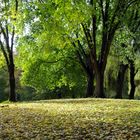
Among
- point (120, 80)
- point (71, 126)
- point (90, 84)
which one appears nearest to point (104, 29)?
point (90, 84)

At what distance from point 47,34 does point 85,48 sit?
40.0ft

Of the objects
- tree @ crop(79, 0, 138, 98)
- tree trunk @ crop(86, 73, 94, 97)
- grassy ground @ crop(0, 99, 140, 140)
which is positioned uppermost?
tree @ crop(79, 0, 138, 98)

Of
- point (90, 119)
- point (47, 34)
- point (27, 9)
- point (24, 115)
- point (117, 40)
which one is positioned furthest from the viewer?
point (117, 40)

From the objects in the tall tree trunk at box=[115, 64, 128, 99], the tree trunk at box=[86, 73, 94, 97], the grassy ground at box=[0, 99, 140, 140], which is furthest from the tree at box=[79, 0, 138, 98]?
the grassy ground at box=[0, 99, 140, 140]

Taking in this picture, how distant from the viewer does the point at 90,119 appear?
14766mm

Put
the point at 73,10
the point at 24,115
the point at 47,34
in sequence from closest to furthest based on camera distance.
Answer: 1. the point at 24,115
2. the point at 73,10
3. the point at 47,34

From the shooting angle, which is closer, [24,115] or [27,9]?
[24,115]

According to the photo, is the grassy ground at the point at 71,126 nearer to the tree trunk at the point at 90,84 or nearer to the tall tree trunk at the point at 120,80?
the tree trunk at the point at 90,84

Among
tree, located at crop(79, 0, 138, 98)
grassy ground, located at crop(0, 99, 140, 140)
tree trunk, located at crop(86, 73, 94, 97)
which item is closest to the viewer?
grassy ground, located at crop(0, 99, 140, 140)

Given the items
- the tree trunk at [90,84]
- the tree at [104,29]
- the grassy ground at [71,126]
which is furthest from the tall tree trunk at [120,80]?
the grassy ground at [71,126]

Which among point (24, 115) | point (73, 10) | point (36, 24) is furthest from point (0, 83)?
point (24, 115)

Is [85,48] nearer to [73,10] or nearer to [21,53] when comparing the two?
[21,53]

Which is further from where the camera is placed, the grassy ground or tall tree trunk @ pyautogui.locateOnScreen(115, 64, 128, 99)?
tall tree trunk @ pyautogui.locateOnScreen(115, 64, 128, 99)

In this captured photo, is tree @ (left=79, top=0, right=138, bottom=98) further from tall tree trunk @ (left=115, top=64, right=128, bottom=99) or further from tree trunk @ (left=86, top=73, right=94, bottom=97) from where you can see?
tall tree trunk @ (left=115, top=64, right=128, bottom=99)
